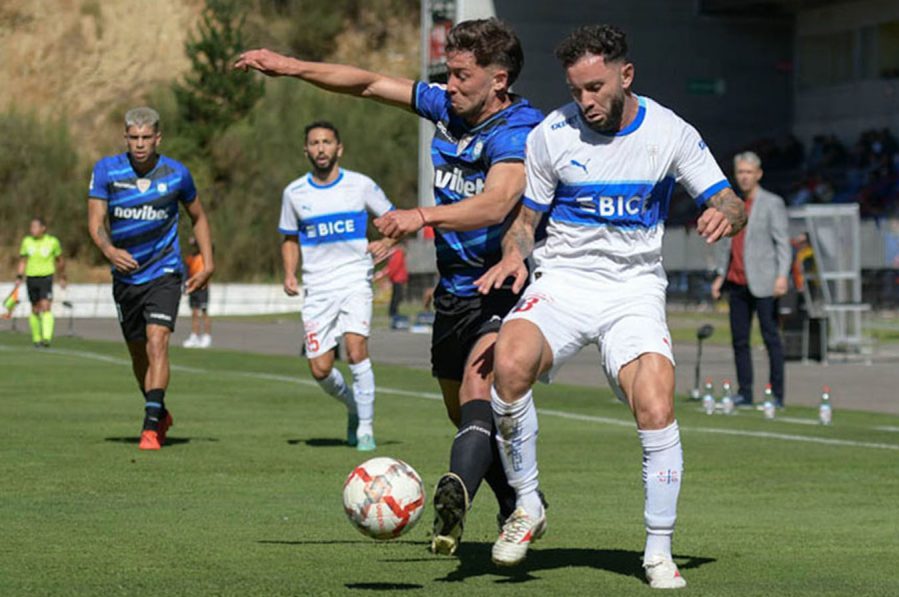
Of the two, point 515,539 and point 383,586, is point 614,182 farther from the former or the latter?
point 383,586

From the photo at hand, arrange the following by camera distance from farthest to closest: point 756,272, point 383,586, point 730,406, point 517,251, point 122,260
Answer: point 756,272, point 730,406, point 122,260, point 517,251, point 383,586

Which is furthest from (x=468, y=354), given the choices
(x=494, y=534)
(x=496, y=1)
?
(x=496, y=1)

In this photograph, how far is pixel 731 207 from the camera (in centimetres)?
751

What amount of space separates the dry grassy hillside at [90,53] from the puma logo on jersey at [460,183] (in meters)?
77.1

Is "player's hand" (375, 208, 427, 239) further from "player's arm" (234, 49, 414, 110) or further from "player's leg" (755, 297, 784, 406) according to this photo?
"player's leg" (755, 297, 784, 406)

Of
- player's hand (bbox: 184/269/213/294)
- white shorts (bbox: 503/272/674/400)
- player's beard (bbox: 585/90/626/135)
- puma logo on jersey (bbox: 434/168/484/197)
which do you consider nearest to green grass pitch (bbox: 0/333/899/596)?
white shorts (bbox: 503/272/674/400)

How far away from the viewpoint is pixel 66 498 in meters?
10.1

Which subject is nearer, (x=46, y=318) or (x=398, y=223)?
(x=398, y=223)

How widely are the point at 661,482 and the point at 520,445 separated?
2.22 feet

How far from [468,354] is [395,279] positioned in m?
35.4

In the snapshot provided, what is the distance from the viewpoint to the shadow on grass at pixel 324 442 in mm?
13955

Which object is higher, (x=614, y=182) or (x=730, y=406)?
(x=614, y=182)

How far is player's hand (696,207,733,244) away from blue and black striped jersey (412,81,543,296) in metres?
0.95

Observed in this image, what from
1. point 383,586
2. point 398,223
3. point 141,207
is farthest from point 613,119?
point 141,207
